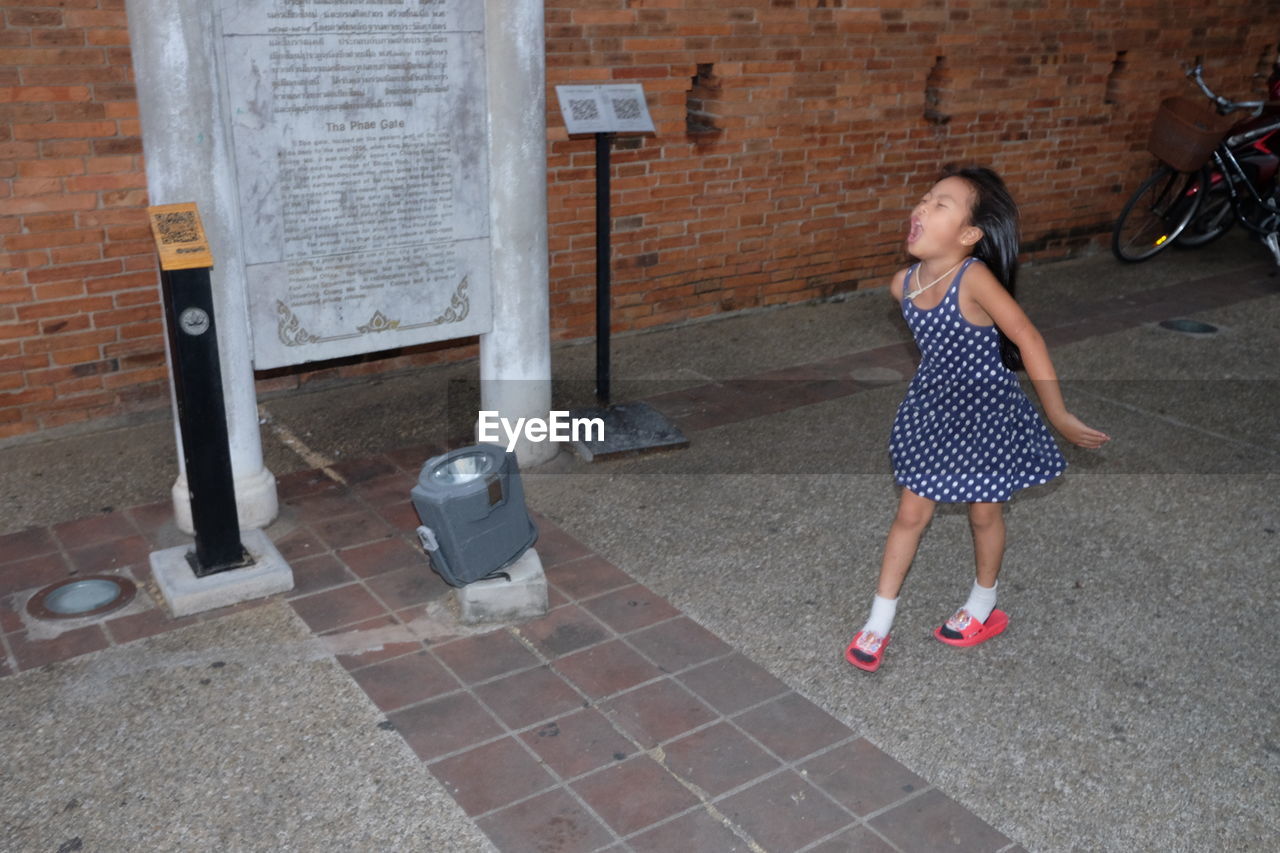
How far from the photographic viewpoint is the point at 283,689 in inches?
151

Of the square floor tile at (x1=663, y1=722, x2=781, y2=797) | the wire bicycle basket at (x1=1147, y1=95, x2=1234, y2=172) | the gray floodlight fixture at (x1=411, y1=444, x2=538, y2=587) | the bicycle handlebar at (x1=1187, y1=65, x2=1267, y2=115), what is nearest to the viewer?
the square floor tile at (x1=663, y1=722, x2=781, y2=797)

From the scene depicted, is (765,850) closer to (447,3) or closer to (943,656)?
(943,656)

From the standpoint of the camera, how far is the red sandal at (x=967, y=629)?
165 inches

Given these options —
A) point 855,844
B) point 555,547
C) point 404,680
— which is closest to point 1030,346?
point 855,844

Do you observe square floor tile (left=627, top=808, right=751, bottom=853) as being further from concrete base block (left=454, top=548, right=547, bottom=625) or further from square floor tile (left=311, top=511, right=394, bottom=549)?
square floor tile (left=311, top=511, right=394, bottom=549)

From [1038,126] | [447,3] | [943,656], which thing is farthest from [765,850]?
[1038,126]

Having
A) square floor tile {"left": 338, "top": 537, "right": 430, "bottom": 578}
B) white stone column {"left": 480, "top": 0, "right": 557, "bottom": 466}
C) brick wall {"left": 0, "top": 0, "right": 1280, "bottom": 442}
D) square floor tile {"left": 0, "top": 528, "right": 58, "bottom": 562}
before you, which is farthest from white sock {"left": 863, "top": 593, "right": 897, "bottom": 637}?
brick wall {"left": 0, "top": 0, "right": 1280, "bottom": 442}

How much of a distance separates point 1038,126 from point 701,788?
7.16 meters

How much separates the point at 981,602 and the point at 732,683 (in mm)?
960

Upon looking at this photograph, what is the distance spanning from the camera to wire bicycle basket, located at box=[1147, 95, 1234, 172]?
8.83 m

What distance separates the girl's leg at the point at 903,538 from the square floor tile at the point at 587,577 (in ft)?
3.41

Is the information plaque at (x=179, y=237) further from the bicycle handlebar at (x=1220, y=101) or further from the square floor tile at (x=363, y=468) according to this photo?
the bicycle handlebar at (x=1220, y=101)

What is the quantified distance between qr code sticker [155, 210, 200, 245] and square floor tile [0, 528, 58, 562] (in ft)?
4.96

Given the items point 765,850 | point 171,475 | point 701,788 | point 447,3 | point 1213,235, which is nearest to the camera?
point 765,850
